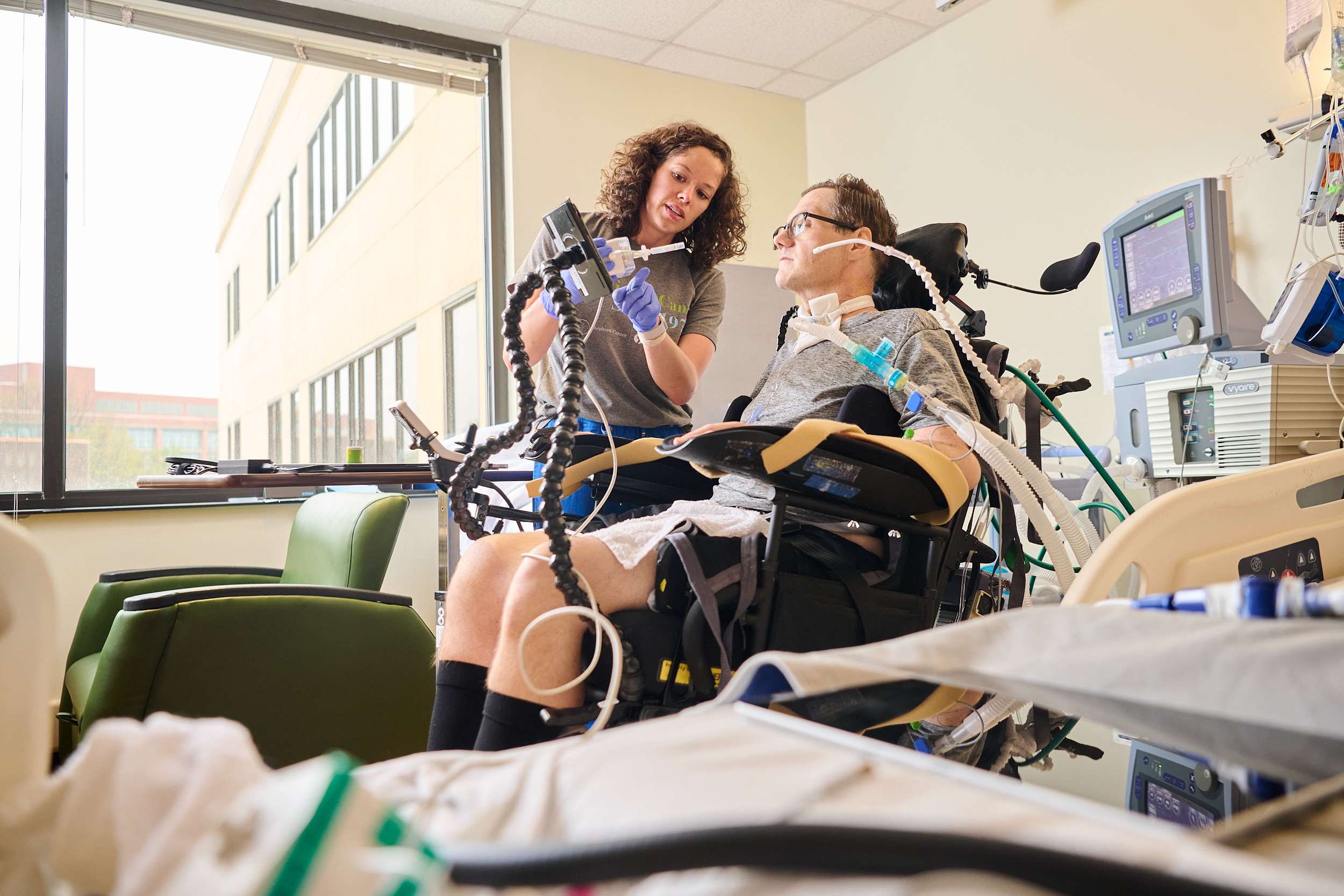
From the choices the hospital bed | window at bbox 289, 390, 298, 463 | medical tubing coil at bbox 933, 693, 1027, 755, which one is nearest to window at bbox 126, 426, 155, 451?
window at bbox 289, 390, 298, 463

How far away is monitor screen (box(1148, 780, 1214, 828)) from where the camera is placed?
795 mm

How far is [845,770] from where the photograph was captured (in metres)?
0.43

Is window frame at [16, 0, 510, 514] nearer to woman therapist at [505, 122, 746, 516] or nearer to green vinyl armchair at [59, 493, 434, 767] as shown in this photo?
green vinyl armchair at [59, 493, 434, 767]

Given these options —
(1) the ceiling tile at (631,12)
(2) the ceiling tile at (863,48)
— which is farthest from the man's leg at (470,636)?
(2) the ceiling tile at (863,48)

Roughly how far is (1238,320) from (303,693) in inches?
91.7

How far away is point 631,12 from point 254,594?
3.07 metres

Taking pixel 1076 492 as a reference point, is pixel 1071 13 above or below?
above

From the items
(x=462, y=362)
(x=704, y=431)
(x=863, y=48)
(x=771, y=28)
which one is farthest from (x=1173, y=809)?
(x=863, y=48)

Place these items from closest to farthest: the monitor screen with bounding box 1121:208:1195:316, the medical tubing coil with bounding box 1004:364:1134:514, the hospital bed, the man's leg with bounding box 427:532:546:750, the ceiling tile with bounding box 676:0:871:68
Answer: the hospital bed < the man's leg with bounding box 427:532:546:750 < the medical tubing coil with bounding box 1004:364:1134:514 < the monitor screen with bounding box 1121:208:1195:316 < the ceiling tile with bounding box 676:0:871:68

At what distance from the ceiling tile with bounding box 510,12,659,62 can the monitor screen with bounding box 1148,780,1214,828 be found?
3789mm

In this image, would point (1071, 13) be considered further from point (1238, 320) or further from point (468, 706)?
point (468, 706)

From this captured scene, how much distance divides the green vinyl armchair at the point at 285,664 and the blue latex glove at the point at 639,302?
785 mm

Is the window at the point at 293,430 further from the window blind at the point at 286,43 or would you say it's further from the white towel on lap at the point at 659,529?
the white towel on lap at the point at 659,529

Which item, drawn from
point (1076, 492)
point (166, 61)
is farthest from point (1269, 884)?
point (166, 61)
